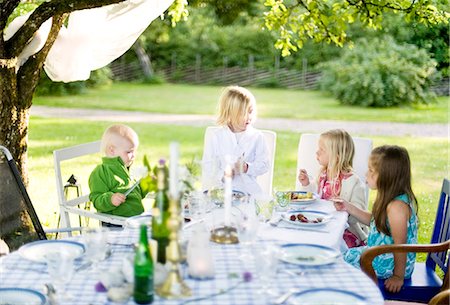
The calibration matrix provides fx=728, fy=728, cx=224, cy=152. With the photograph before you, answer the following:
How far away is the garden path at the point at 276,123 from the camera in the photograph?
12430mm

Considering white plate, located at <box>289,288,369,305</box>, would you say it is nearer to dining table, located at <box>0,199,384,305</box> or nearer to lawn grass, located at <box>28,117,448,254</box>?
dining table, located at <box>0,199,384,305</box>

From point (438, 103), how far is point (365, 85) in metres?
2.24

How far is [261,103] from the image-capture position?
17.2 m

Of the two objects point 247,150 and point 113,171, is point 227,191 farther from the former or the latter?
point 247,150

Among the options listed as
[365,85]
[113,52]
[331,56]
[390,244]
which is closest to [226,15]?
[331,56]

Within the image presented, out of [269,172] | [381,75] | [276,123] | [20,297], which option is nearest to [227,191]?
[20,297]

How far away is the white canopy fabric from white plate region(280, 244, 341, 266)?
9.05ft

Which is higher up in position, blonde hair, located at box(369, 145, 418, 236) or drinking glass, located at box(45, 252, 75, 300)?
blonde hair, located at box(369, 145, 418, 236)

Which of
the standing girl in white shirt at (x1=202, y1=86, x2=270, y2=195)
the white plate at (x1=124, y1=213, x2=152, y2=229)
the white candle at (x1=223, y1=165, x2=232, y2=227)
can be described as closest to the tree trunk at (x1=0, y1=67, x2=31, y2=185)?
the standing girl in white shirt at (x1=202, y1=86, x2=270, y2=195)

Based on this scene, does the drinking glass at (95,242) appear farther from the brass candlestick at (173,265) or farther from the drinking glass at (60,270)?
the brass candlestick at (173,265)

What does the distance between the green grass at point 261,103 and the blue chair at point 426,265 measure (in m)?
10.1

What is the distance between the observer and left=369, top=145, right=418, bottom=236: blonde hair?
136 inches

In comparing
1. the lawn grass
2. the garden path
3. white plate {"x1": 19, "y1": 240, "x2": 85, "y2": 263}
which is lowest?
the lawn grass

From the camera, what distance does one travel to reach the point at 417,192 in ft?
27.1
